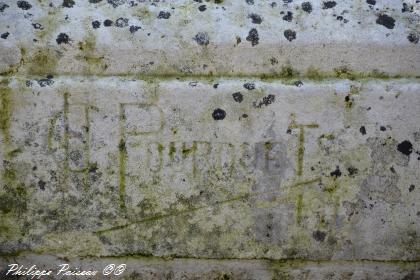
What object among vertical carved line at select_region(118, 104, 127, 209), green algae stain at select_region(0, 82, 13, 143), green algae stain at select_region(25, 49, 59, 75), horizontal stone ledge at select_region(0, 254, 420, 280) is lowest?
horizontal stone ledge at select_region(0, 254, 420, 280)

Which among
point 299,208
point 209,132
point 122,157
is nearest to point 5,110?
point 122,157

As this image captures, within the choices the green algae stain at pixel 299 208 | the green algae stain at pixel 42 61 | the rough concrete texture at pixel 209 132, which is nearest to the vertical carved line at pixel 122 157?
the rough concrete texture at pixel 209 132

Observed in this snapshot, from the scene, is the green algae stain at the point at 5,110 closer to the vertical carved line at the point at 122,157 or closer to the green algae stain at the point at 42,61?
the green algae stain at the point at 42,61

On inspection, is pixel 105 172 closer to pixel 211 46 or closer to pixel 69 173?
Result: pixel 69 173

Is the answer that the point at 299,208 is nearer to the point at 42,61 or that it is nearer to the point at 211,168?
the point at 211,168

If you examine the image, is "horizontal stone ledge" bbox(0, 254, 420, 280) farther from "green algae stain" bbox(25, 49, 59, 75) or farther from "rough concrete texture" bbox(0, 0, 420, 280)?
"green algae stain" bbox(25, 49, 59, 75)

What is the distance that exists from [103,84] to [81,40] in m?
0.18

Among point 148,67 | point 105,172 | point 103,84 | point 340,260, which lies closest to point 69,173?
point 105,172

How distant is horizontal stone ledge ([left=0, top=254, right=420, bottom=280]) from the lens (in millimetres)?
2221

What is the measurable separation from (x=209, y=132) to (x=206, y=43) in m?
0.33

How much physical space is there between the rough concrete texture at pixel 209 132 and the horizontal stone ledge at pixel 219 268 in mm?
13

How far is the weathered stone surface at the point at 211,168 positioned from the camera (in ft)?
6.92

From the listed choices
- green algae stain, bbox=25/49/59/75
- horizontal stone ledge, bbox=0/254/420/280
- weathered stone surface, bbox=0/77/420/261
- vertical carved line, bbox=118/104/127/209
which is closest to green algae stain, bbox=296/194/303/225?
weathered stone surface, bbox=0/77/420/261

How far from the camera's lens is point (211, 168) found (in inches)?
84.9
